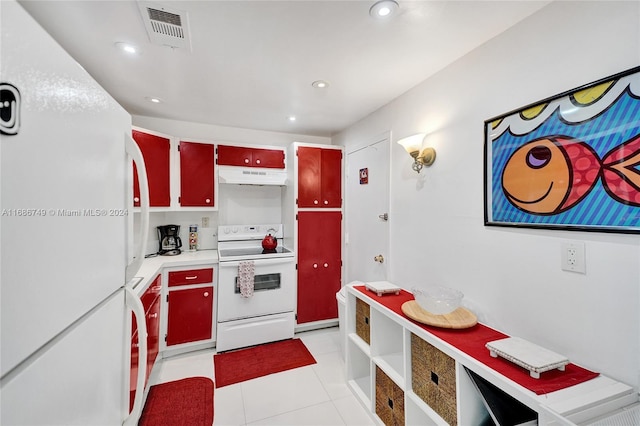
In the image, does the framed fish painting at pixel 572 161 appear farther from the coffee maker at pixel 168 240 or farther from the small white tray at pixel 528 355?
the coffee maker at pixel 168 240

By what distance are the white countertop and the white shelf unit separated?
1.51 meters

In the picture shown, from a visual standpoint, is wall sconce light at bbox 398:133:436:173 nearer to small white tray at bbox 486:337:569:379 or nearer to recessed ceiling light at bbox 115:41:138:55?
small white tray at bbox 486:337:569:379

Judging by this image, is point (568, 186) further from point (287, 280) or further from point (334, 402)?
point (287, 280)

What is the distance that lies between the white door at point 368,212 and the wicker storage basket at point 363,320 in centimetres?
52

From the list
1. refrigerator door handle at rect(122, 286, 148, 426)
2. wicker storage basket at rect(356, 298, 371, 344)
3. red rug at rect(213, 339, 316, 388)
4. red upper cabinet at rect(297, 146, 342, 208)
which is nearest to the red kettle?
red upper cabinet at rect(297, 146, 342, 208)

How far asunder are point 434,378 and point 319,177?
2.33 meters

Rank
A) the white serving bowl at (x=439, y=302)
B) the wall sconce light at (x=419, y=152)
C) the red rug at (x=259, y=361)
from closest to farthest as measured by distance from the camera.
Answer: the white serving bowl at (x=439, y=302), the wall sconce light at (x=419, y=152), the red rug at (x=259, y=361)

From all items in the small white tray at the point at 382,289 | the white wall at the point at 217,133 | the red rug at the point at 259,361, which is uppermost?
Answer: the white wall at the point at 217,133

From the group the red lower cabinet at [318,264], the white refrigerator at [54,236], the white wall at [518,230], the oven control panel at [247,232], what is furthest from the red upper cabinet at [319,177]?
the white refrigerator at [54,236]

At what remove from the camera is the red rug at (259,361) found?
2367mm

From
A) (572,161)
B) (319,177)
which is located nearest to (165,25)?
(319,177)

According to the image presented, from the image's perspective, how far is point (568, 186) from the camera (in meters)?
1.23

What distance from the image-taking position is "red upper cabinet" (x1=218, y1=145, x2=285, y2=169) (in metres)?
3.09

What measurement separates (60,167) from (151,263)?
2249 mm
